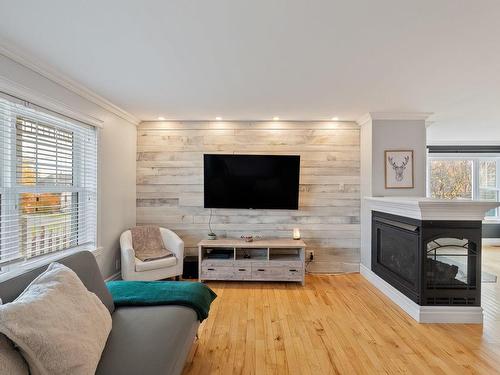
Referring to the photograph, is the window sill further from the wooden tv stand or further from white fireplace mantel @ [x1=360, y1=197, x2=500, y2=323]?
white fireplace mantel @ [x1=360, y1=197, x2=500, y2=323]

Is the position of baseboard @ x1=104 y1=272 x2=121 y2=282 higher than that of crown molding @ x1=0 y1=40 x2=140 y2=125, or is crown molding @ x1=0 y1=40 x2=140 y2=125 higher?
crown molding @ x1=0 y1=40 x2=140 y2=125

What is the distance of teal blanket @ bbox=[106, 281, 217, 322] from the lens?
6.35 feet

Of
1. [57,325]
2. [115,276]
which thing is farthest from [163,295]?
[115,276]

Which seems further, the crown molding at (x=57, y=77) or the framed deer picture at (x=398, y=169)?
the framed deer picture at (x=398, y=169)

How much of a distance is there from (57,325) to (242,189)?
9.83ft

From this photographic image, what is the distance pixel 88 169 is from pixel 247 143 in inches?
86.2

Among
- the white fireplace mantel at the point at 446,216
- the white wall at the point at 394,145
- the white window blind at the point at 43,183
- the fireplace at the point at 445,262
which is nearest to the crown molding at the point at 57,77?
the white window blind at the point at 43,183

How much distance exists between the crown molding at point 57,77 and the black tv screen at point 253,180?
139 cm

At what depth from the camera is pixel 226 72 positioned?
8.16 ft

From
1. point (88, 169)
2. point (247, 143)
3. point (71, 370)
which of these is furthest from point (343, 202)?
point (71, 370)

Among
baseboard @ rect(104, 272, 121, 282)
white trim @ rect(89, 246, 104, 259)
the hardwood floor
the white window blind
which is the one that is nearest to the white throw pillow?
the hardwood floor

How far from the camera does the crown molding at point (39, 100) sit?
2090 millimetres

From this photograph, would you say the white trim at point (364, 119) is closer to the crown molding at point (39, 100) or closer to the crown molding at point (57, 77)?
the crown molding at point (57, 77)

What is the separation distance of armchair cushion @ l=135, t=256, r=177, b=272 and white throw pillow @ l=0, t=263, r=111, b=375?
6.17 feet
